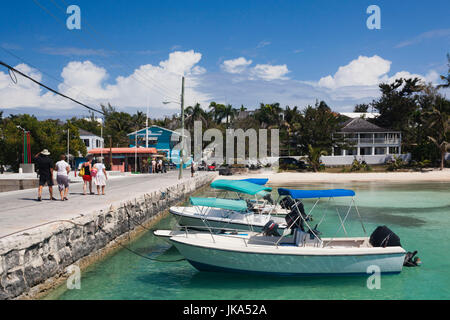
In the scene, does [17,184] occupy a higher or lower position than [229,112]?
lower

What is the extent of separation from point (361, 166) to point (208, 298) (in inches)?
1837

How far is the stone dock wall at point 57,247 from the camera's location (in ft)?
24.1

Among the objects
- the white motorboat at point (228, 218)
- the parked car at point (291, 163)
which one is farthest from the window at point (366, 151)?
the white motorboat at point (228, 218)

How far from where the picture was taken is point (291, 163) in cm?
5388

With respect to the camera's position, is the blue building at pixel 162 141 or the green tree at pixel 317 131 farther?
the blue building at pixel 162 141

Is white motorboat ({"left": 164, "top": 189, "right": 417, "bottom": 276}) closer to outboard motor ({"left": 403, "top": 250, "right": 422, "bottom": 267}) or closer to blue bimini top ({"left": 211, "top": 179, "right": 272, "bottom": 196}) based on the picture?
outboard motor ({"left": 403, "top": 250, "right": 422, "bottom": 267})

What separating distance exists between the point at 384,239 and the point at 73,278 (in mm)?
8477

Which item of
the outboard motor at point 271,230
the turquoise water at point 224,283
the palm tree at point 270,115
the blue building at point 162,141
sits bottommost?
the turquoise water at point 224,283

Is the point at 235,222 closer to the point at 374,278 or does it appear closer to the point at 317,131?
the point at 374,278

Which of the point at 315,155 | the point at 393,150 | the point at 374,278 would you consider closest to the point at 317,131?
the point at 315,155

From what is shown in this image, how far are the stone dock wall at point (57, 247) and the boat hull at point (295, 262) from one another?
303 centimetres

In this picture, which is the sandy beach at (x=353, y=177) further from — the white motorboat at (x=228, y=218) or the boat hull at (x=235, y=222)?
the boat hull at (x=235, y=222)
